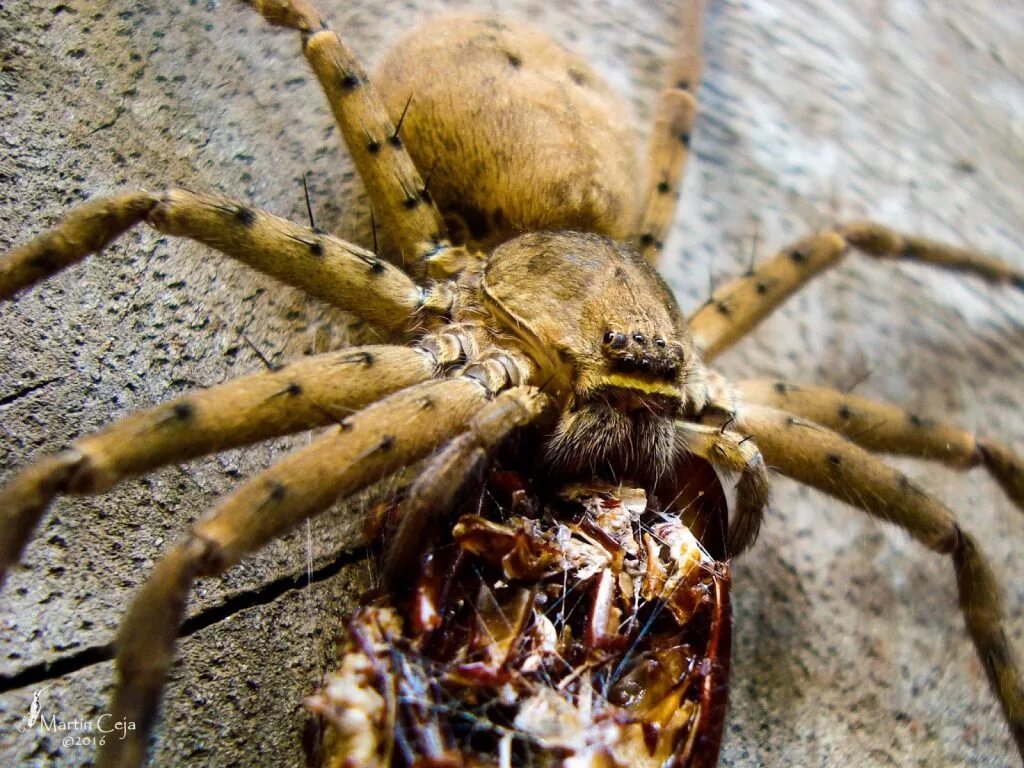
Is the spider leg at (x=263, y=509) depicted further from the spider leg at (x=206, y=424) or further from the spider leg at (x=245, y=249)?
the spider leg at (x=245, y=249)

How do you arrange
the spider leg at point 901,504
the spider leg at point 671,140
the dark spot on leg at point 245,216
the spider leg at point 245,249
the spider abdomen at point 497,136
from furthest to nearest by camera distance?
the spider leg at point 671,140, the spider abdomen at point 497,136, the spider leg at point 901,504, the dark spot on leg at point 245,216, the spider leg at point 245,249

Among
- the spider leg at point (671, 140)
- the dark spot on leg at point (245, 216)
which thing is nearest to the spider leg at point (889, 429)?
the spider leg at point (671, 140)

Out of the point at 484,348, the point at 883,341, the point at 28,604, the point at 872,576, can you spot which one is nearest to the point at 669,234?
the point at 883,341

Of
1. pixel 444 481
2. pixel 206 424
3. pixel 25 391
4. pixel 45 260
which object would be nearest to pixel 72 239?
pixel 45 260

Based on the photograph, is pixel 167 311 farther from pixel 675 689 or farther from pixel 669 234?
pixel 669 234

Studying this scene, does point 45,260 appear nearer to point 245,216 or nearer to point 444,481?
point 245,216
